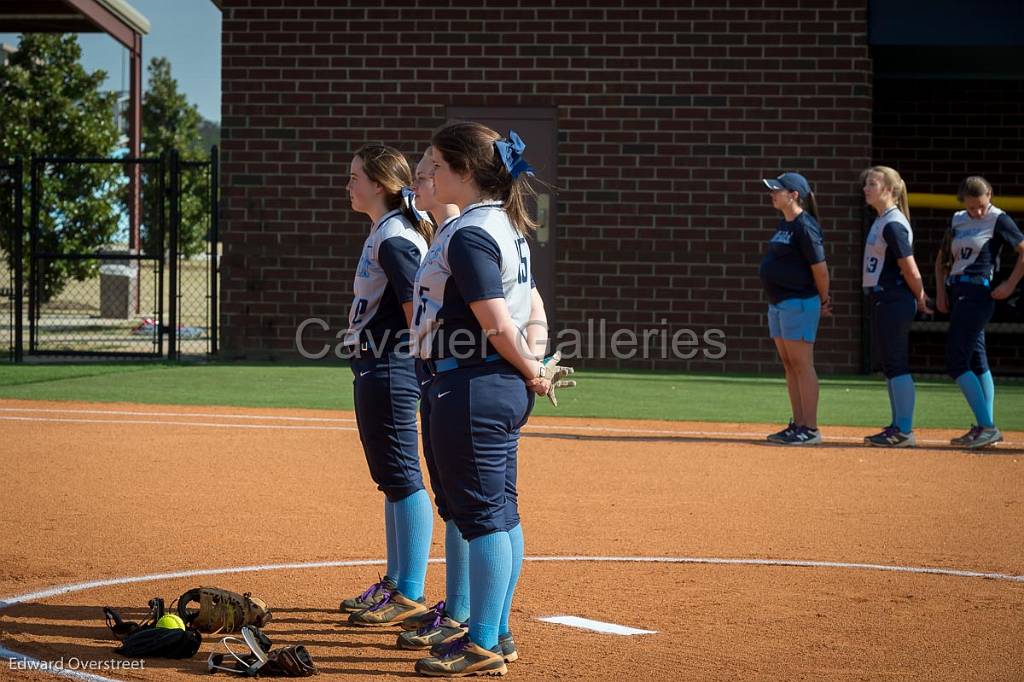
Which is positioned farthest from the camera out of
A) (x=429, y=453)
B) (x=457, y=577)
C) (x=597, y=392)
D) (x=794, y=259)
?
(x=597, y=392)

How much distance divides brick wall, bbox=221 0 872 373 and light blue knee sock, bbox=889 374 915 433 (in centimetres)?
809

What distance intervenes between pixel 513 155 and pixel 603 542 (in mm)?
3234

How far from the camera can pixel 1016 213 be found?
21516mm

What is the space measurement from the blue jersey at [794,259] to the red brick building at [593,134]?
319 inches

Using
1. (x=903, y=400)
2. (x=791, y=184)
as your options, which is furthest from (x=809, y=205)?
(x=903, y=400)

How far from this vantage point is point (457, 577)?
5.48m

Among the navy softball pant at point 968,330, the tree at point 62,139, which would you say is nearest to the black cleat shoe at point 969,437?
the navy softball pant at point 968,330

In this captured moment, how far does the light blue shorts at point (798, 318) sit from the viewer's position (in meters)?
11.7

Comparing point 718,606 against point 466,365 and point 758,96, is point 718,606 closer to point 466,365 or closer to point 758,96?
point 466,365

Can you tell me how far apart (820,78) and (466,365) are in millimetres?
15866

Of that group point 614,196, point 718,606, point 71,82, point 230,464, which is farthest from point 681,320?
point 71,82

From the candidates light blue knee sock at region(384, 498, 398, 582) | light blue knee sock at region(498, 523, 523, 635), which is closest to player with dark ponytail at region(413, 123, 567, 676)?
light blue knee sock at region(498, 523, 523, 635)

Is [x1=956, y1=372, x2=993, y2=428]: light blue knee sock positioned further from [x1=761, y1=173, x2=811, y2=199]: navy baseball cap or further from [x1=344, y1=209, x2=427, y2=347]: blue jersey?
[x1=344, y1=209, x2=427, y2=347]: blue jersey

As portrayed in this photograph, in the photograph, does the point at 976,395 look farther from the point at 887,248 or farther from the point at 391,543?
the point at 391,543
